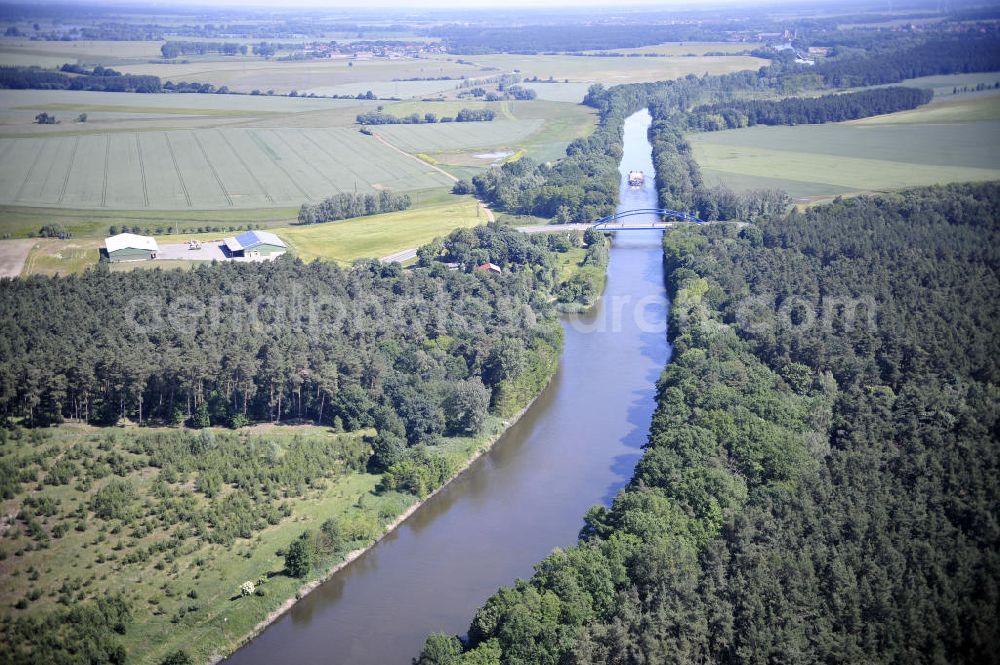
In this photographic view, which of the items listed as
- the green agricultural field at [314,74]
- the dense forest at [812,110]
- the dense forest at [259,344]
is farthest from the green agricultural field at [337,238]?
the green agricultural field at [314,74]

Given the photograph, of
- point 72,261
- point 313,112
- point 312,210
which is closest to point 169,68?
point 313,112

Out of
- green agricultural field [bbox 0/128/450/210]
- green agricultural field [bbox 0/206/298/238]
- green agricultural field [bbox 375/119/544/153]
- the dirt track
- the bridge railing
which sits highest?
green agricultural field [bbox 375/119/544/153]

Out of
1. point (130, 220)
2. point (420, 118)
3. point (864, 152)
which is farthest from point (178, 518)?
point (420, 118)

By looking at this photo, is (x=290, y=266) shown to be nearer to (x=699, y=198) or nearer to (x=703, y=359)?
(x=703, y=359)

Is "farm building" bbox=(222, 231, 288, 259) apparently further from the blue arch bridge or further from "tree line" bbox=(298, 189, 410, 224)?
the blue arch bridge

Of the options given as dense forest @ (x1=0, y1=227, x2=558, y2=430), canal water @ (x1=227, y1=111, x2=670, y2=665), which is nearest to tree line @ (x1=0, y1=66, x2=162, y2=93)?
dense forest @ (x1=0, y1=227, x2=558, y2=430)
